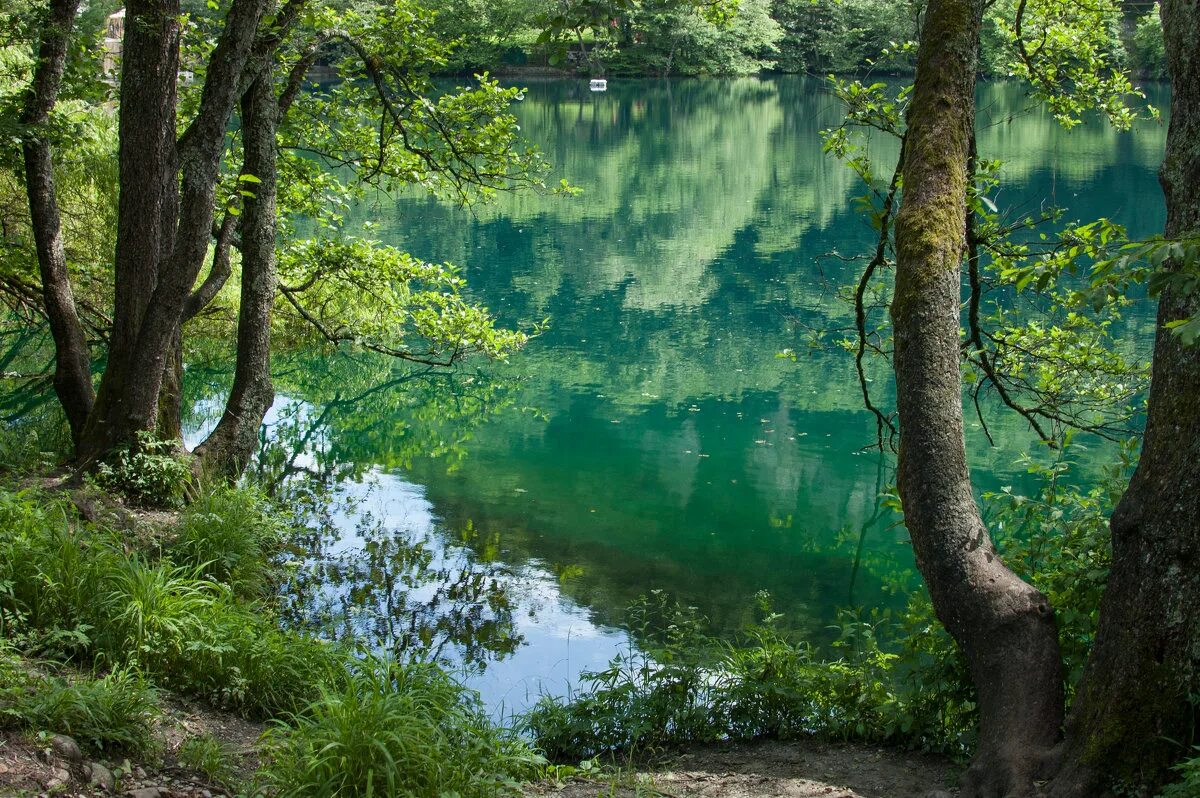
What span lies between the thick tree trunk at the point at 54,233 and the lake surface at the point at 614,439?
2305mm

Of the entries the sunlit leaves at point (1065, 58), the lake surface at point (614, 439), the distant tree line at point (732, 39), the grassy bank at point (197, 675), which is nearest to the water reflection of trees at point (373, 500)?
the lake surface at point (614, 439)

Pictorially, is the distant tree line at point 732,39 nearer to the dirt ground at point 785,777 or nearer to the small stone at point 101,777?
the dirt ground at point 785,777

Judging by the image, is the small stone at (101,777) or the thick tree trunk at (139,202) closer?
the small stone at (101,777)

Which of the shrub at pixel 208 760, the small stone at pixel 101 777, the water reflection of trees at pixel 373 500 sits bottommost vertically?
the water reflection of trees at pixel 373 500

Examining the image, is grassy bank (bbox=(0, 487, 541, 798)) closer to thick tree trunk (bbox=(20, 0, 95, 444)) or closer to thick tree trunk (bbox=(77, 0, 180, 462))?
thick tree trunk (bbox=(77, 0, 180, 462))

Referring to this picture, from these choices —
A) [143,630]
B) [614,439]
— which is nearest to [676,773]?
[143,630]

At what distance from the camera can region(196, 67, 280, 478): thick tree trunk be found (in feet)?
29.2

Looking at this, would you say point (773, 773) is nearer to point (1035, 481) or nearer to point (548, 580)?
point (548, 580)

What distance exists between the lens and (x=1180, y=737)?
3455 millimetres

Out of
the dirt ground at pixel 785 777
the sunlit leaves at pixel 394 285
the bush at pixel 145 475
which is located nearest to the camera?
the dirt ground at pixel 785 777

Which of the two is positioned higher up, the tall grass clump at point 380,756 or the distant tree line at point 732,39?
the distant tree line at point 732,39

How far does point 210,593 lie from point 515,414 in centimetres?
729

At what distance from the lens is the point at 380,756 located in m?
3.96

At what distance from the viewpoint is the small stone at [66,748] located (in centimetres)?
371
